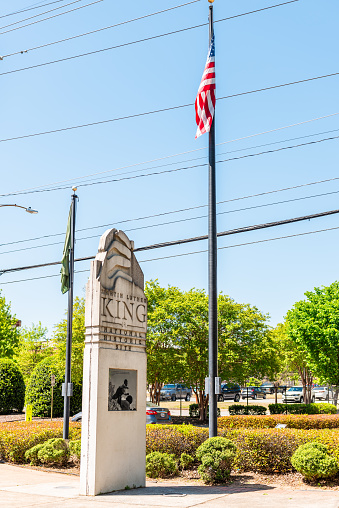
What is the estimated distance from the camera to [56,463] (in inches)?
583

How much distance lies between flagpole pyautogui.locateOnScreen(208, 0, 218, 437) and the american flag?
231 mm

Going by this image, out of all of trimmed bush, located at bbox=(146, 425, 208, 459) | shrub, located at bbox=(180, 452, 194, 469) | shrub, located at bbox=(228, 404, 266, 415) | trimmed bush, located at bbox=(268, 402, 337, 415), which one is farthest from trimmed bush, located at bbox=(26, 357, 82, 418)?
Answer: shrub, located at bbox=(180, 452, 194, 469)

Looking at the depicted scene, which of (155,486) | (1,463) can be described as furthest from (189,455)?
(1,463)

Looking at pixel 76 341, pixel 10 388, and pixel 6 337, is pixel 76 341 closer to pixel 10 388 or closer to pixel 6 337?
pixel 10 388

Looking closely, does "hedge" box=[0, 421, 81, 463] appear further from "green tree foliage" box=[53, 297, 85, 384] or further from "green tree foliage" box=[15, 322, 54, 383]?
"green tree foliage" box=[15, 322, 54, 383]

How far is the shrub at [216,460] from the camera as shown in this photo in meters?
12.1

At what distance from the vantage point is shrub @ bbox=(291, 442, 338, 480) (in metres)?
11.5

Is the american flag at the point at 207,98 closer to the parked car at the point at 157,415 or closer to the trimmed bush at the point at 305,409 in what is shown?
the parked car at the point at 157,415

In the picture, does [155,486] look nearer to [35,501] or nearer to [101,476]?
[101,476]

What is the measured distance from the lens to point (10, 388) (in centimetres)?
3594

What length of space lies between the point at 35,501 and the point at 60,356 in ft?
90.3

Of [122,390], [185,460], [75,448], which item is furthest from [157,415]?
[122,390]

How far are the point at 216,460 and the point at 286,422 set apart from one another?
14.0 metres

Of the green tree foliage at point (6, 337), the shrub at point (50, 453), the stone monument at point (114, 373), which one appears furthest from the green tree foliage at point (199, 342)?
the green tree foliage at point (6, 337)
